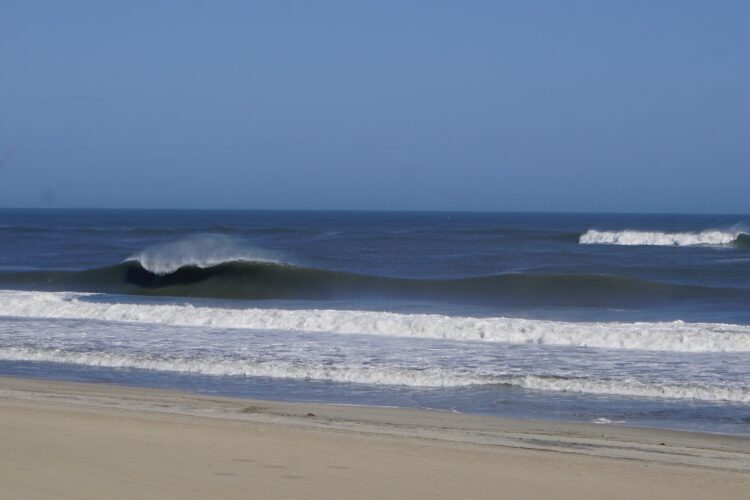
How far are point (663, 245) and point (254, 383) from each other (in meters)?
42.2

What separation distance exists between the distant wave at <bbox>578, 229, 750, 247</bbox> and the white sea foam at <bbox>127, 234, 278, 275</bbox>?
27141 millimetres

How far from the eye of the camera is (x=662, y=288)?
2503cm

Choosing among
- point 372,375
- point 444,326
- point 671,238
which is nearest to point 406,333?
point 444,326

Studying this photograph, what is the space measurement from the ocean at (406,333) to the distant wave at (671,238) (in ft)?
57.9

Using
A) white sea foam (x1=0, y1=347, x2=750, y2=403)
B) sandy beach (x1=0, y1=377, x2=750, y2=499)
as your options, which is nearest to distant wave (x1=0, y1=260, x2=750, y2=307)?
white sea foam (x1=0, y1=347, x2=750, y2=403)

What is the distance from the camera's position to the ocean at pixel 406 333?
1065 centimetres

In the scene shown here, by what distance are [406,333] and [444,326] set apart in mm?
649

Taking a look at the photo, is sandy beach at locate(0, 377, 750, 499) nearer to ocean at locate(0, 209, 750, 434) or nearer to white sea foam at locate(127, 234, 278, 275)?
ocean at locate(0, 209, 750, 434)

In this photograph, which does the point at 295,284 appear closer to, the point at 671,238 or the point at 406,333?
the point at 406,333

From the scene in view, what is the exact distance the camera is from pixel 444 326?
15820 millimetres

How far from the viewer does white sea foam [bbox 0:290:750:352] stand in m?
14.3

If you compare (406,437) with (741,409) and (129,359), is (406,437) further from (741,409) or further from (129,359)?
(129,359)

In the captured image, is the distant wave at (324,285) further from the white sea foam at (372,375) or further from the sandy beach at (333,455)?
the sandy beach at (333,455)

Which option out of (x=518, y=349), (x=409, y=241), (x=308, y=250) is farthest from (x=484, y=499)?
(x=409, y=241)
